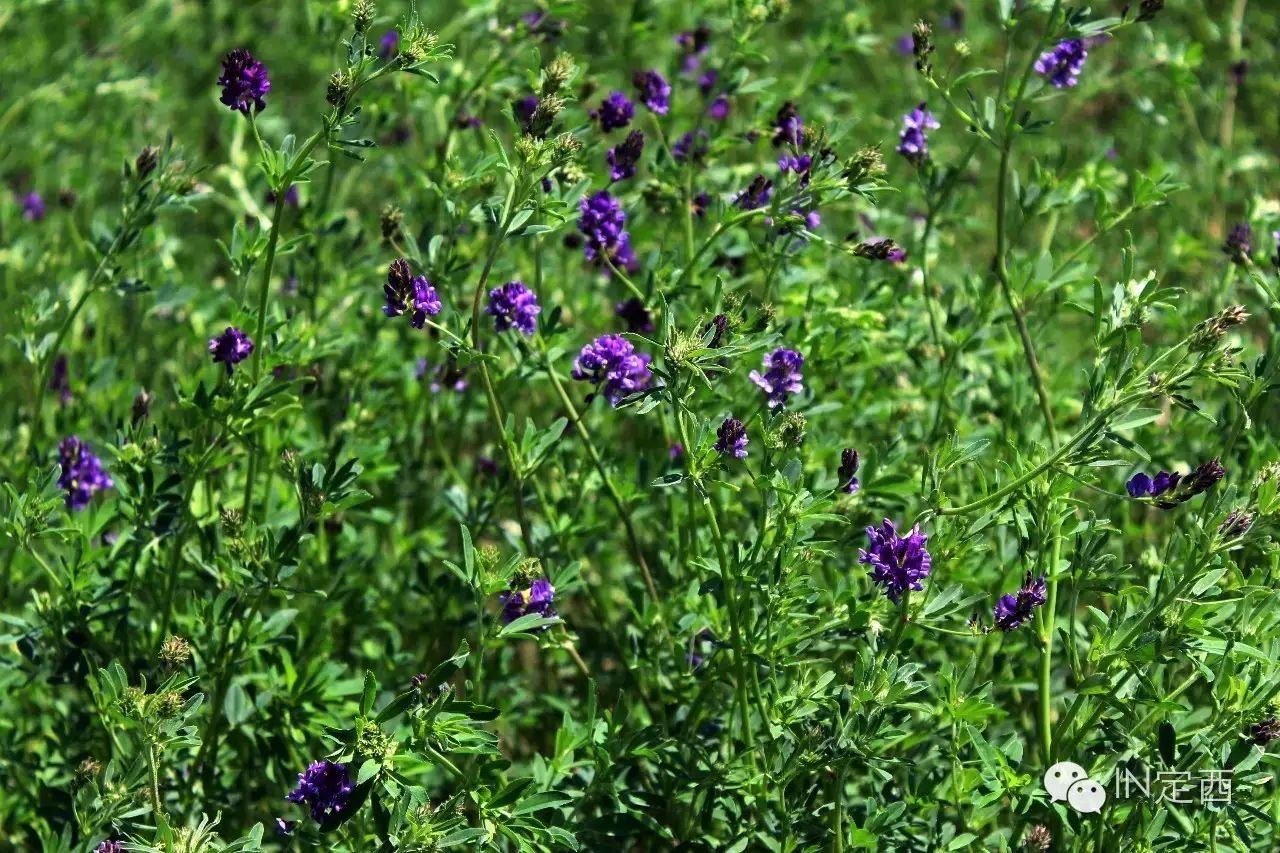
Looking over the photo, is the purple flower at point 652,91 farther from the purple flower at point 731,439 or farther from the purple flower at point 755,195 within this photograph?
the purple flower at point 731,439

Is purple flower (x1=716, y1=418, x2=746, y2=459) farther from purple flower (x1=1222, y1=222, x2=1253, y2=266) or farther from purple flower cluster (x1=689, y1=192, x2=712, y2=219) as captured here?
purple flower (x1=1222, y1=222, x2=1253, y2=266)

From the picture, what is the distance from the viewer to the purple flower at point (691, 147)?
307 cm

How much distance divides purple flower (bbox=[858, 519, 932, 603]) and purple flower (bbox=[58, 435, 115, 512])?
1.82m

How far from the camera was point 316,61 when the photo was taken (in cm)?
513

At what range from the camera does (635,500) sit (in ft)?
10.2

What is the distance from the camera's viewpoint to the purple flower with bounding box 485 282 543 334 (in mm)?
2703

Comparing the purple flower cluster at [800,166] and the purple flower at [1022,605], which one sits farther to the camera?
the purple flower cluster at [800,166]

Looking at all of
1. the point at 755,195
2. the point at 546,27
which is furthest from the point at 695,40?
the point at 755,195

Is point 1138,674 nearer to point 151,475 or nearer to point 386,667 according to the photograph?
point 386,667

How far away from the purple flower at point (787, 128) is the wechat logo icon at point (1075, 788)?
4.51 ft

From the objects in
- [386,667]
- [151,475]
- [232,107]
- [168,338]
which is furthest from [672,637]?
[168,338]

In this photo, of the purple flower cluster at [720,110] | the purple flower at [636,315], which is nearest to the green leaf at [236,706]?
the purple flower at [636,315]

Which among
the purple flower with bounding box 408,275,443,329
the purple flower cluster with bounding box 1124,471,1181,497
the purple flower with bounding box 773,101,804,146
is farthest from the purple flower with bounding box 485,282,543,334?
the purple flower cluster with bounding box 1124,471,1181,497

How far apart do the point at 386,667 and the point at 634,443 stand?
1140 millimetres
